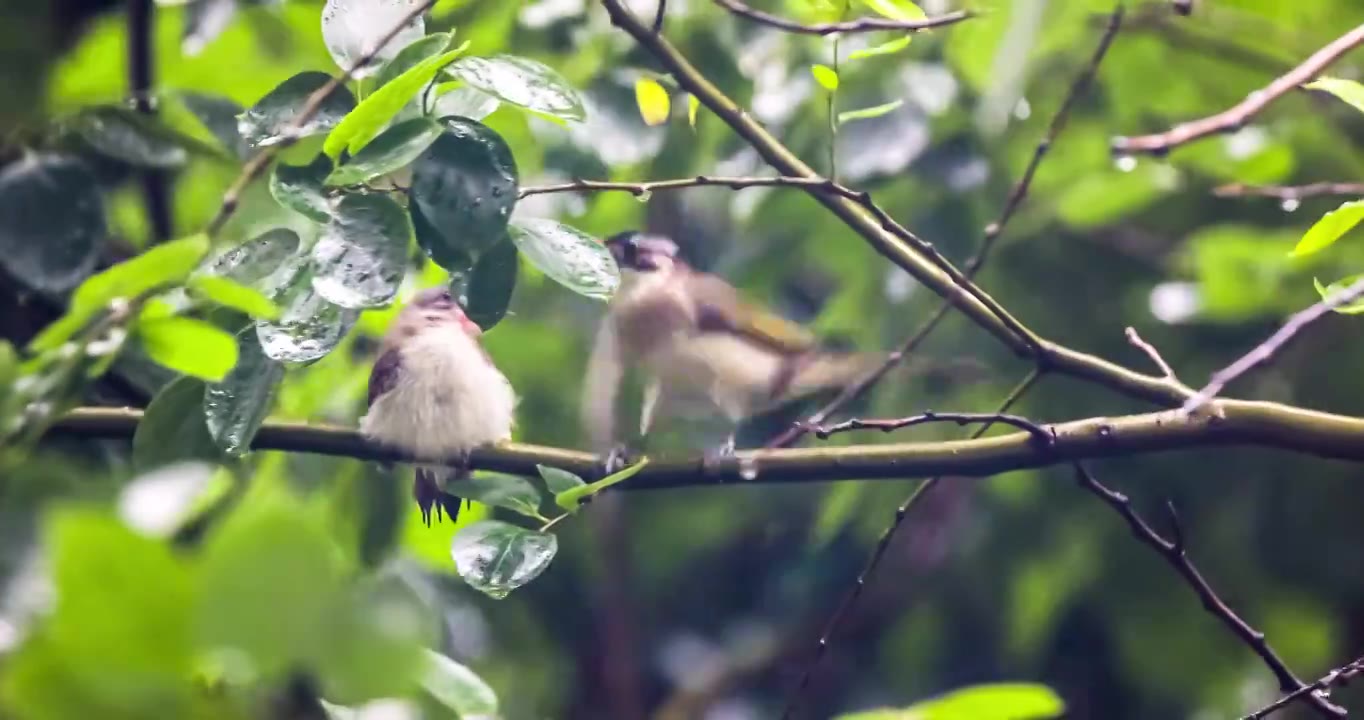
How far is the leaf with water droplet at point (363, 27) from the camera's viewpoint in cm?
90

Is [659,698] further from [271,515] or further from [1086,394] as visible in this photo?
[271,515]

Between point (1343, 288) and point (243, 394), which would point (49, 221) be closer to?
point (243, 394)

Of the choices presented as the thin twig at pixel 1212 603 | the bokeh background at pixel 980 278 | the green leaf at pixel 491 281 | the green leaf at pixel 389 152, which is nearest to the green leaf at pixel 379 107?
the green leaf at pixel 389 152

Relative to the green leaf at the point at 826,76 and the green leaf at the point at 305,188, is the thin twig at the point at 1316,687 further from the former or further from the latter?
the green leaf at the point at 305,188

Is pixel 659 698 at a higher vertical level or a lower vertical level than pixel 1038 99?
lower

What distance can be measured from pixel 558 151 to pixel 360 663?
0.87 meters

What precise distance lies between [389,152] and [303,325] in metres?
0.13

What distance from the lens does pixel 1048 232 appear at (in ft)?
5.72

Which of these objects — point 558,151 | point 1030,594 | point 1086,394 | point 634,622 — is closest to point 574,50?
point 558,151

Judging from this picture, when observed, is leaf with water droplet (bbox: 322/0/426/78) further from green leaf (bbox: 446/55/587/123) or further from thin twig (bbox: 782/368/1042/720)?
thin twig (bbox: 782/368/1042/720)

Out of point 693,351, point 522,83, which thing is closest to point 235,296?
point 522,83

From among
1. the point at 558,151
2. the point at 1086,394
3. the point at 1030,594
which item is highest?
the point at 558,151

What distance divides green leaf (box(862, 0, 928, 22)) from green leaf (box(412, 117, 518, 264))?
31cm

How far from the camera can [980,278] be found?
1528 millimetres
